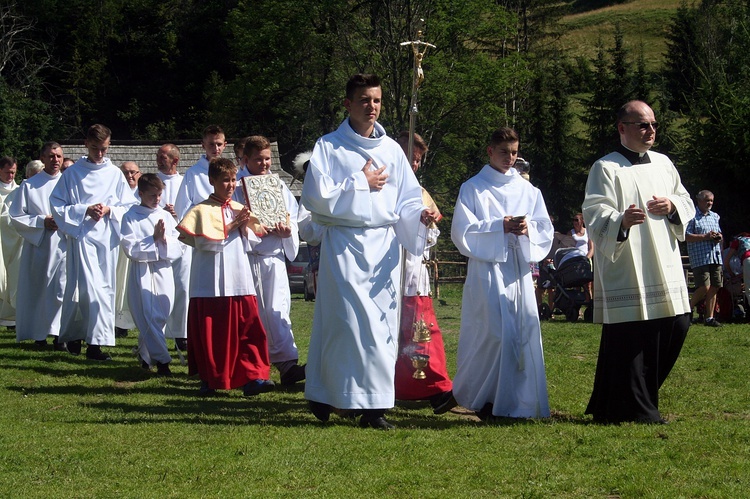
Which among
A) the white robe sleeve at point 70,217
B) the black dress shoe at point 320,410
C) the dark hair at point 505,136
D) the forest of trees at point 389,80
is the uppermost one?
the forest of trees at point 389,80

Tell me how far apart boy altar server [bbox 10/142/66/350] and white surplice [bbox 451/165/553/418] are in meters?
6.42

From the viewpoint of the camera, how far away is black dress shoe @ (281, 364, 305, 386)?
990 centimetres

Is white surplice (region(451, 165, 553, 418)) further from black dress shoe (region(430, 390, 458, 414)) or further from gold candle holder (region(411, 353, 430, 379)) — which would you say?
gold candle holder (region(411, 353, 430, 379))

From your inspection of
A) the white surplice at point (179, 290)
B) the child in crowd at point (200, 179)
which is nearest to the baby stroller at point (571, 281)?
the white surplice at point (179, 290)

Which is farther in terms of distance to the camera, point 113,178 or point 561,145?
point 561,145

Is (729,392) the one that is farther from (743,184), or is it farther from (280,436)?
(743,184)

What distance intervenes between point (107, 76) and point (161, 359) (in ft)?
175

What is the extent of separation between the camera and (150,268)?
11055 mm

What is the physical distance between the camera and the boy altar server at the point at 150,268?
10.7 meters

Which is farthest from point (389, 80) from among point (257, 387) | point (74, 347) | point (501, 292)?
point (501, 292)

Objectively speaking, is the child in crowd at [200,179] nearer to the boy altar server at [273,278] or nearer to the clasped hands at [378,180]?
the boy altar server at [273,278]

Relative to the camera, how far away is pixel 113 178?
1197 centimetres

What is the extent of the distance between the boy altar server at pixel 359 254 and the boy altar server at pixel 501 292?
62 cm

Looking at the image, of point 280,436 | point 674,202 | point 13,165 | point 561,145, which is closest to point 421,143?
point 674,202
